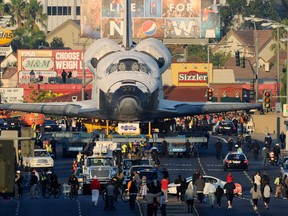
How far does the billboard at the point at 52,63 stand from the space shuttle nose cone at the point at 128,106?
9025 centimetres

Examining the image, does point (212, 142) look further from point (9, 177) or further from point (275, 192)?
point (9, 177)

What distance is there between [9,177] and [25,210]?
2053 centimetres

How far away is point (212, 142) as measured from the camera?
9569cm

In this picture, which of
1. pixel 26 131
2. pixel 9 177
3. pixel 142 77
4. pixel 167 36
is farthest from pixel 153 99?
pixel 167 36

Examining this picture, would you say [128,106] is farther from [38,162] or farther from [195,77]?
[195,77]

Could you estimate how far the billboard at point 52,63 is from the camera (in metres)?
164

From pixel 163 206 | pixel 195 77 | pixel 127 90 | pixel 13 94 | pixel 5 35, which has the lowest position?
pixel 163 206

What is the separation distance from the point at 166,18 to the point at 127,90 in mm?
82258

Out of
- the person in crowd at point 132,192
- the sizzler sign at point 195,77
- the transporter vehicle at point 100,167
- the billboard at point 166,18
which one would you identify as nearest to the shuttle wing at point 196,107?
the transporter vehicle at point 100,167

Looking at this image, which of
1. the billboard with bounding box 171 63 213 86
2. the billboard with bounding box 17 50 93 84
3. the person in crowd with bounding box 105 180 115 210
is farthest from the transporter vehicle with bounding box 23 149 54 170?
the billboard with bounding box 17 50 93 84

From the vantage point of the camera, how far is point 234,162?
238 feet

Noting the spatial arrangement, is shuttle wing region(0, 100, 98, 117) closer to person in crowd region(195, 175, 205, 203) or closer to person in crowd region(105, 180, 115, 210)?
person in crowd region(195, 175, 205, 203)

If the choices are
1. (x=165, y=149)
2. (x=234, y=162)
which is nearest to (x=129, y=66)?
(x=165, y=149)

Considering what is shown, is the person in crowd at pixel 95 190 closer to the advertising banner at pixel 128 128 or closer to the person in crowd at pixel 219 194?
the person in crowd at pixel 219 194
